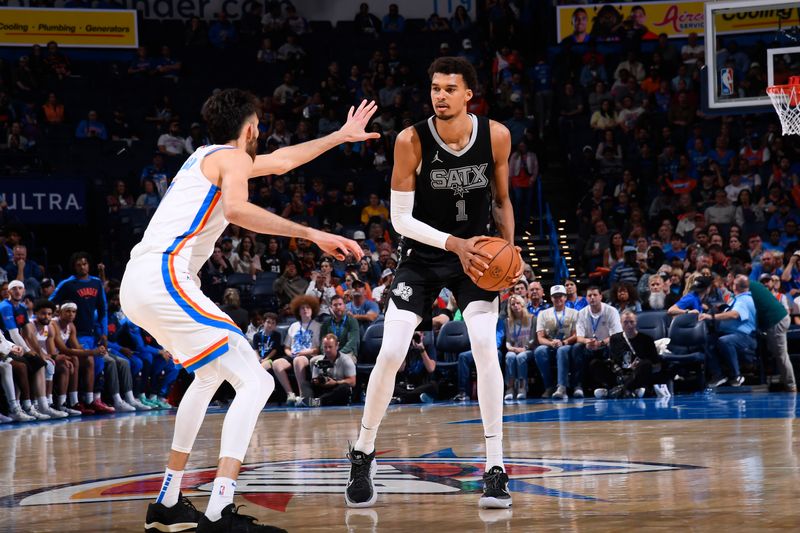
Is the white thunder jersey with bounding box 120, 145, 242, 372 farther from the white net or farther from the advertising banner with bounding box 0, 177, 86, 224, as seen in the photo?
the advertising banner with bounding box 0, 177, 86, 224

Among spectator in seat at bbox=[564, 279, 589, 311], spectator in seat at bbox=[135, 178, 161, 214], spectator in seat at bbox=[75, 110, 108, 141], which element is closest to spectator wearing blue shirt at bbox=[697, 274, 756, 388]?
spectator in seat at bbox=[564, 279, 589, 311]

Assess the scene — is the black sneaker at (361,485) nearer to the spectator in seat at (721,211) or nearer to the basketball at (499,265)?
the basketball at (499,265)

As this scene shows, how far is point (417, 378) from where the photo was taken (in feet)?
50.5

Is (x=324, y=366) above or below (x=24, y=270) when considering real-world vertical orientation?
below

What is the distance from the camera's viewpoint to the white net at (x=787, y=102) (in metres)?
13.6

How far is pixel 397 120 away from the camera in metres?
22.5

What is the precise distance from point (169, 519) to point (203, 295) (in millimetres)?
1034

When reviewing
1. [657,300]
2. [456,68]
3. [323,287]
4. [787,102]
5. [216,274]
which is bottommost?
[657,300]

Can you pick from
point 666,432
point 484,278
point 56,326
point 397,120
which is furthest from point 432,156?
point 397,120

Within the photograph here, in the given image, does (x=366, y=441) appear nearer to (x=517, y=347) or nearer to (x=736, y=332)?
(x=517, y=347)

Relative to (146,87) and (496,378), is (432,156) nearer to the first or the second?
(496,378)

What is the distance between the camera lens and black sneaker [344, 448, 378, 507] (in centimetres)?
566

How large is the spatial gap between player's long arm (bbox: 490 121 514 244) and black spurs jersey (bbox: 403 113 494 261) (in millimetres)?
30

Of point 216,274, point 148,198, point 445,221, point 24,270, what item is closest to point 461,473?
point 445,221
